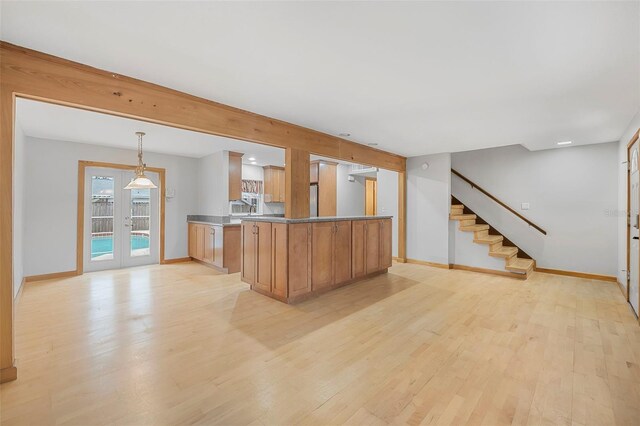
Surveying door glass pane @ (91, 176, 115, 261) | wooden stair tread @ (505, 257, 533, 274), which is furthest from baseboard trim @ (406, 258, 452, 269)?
door glass pane @ (91, 176, 115, 261)

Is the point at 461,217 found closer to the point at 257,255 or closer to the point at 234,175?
the point at 257,255

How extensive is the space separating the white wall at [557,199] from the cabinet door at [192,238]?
20.8 feet

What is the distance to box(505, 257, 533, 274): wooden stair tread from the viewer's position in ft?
16.5

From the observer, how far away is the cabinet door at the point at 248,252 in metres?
4.28

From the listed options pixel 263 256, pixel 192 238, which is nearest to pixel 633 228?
pixel 263 256

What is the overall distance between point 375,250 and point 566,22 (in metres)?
3.92

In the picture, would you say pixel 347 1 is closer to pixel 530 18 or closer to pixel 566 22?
pixel 530 18

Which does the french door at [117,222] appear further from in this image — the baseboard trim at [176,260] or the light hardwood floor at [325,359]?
the light hardwood floor at [325,359]

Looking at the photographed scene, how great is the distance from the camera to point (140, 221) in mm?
6211

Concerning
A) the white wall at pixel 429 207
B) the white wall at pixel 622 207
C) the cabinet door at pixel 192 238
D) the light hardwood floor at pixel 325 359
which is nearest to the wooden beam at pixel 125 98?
the light hardwood floor at pixel 325 359

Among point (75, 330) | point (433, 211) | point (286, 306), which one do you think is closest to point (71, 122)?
point (75, 330)

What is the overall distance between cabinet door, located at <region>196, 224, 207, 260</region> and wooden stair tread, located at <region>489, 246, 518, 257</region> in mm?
5807

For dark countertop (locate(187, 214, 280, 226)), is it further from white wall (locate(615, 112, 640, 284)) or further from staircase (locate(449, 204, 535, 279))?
white wall (locate(615, 112, 640, 284))

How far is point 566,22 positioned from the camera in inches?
70.1
